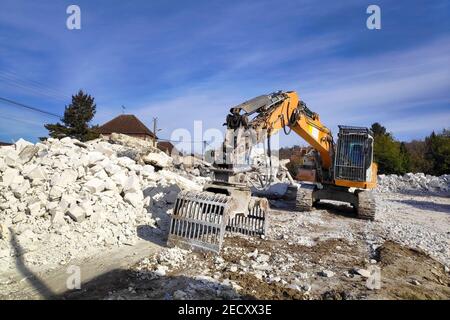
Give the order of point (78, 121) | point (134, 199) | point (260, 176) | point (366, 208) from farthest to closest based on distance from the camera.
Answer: point (78, 121) < point (366, 208) < point (134, 199) < point (260, 176)

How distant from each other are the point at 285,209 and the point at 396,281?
5.78 metres

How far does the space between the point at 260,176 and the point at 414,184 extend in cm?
1688

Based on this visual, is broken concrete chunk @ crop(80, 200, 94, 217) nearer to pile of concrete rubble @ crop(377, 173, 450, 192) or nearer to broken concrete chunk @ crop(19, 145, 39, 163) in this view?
broken concrete chunk @ crop(19, 145, 39, 163)

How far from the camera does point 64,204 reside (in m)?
5.59

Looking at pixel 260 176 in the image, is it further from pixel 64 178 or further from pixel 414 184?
pixel 414 184

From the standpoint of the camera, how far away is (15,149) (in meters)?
7.66

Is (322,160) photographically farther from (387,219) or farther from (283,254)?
(283,254)

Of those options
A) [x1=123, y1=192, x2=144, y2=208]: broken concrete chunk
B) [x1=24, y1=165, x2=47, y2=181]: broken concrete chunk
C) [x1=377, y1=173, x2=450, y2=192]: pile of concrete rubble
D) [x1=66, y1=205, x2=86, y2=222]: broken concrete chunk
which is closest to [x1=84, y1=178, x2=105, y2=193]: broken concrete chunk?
[x1=123, y1=192, x2=144, y2=208]: broken concrete chunk

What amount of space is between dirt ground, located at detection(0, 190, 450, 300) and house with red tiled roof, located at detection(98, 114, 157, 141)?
32.2 m

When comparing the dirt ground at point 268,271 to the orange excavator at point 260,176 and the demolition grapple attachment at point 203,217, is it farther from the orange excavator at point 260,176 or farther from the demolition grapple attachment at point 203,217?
the orange excavator at point 260,176

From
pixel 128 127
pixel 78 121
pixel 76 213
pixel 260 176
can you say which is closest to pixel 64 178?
pixel 76 213

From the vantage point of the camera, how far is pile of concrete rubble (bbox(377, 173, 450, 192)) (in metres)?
18.8

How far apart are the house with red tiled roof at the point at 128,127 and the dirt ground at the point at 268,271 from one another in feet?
106
